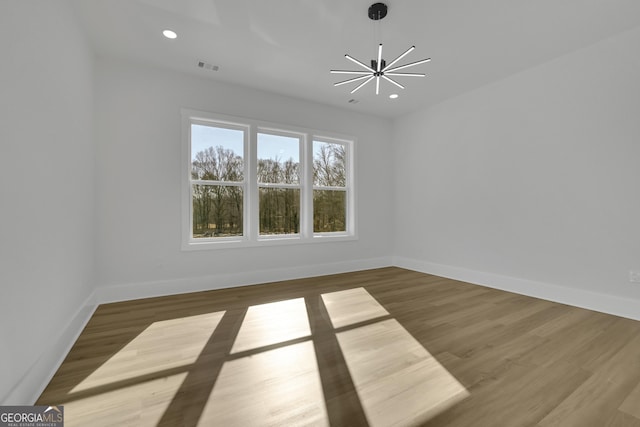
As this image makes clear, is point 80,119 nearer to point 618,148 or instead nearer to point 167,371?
point 167,371

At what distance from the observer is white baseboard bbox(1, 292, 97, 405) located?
150 cm

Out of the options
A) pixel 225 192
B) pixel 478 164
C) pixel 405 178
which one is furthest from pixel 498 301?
pixel 225 192

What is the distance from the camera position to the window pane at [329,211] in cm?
511

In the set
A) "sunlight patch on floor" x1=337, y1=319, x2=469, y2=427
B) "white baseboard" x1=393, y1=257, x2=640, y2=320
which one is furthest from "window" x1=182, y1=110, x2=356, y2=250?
"sunlight patch on floor" x1=337, y1=319, x2=469, y2=427

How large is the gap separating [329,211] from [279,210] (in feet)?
3.39

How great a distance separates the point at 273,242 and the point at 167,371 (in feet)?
8.64

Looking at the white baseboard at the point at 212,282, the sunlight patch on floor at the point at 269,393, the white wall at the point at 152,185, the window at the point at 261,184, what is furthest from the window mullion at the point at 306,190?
the sunlight patch on floor at the point at 269,393

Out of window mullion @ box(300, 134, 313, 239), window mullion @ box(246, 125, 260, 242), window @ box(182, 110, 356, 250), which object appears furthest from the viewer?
window mullion @ box(300, 134, 313, 239)

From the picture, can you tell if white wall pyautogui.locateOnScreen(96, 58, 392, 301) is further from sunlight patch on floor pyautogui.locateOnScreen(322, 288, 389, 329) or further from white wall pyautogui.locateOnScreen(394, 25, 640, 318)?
white wall pyautogui.locateOnScreen(394, 25, 640, 318)

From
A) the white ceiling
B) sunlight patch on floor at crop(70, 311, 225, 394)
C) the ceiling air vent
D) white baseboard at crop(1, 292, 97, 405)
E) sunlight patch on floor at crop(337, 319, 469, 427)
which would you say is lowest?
sunlight patch on floor at crop(70, 311, 225, 394)

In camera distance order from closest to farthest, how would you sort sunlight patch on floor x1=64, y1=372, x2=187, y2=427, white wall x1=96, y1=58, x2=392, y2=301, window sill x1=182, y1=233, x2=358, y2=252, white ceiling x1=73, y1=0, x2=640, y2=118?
sunlight patch on floor x1=64, y1=372, x2=187, y2=427 → white ceiling x1=73, y1=0, x2=640, y2=118 → white wall x1=96, y1=58, x2=392, y2=301 → window sill x1=182, y1=233, x2=358, y2=252

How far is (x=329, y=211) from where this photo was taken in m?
5.26

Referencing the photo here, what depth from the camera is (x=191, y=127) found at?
4027 mm

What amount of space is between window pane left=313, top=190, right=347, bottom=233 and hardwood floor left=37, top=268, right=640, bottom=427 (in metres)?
1.98
